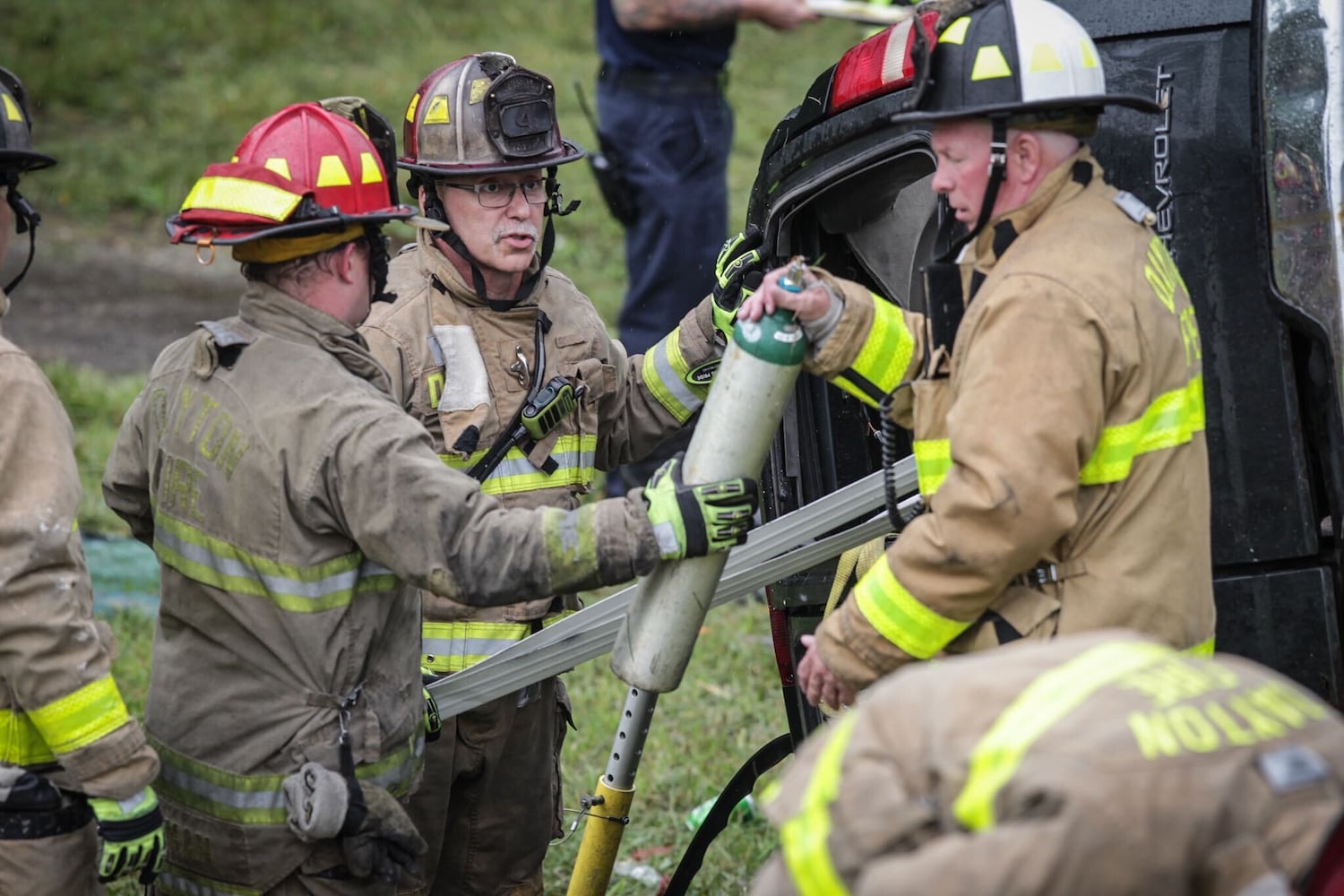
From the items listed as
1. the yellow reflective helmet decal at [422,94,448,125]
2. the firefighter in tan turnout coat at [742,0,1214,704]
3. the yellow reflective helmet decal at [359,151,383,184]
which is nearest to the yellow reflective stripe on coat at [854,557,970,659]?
the firefighter in tan turnout coat at [742,0,1214,704]

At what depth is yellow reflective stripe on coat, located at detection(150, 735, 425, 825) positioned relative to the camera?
3.07 meters

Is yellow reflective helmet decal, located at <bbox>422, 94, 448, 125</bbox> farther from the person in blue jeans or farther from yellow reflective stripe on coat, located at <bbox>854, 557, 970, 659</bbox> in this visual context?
the person in blue jeans

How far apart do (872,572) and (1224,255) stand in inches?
40.7

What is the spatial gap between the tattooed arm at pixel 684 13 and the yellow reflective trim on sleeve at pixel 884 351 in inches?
154

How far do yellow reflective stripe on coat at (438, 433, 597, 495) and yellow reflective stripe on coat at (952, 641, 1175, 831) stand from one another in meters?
2.04

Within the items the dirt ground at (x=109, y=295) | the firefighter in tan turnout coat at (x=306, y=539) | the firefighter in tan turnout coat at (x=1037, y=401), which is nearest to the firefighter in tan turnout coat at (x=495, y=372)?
the firefighter in tan turnout coat at (x=306, y=539)

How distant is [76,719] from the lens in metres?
2.87

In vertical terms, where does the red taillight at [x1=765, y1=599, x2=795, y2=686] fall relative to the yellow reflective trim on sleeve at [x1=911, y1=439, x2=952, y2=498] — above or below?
below

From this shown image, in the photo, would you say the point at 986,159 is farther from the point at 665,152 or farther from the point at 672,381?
the point at 665,152

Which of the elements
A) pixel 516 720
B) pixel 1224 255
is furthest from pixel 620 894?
pixel 1224 255

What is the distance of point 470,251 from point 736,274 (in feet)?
2.11

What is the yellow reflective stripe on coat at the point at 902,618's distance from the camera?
107 inches

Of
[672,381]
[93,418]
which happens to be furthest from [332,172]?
[93,418]

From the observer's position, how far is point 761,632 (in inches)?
238
